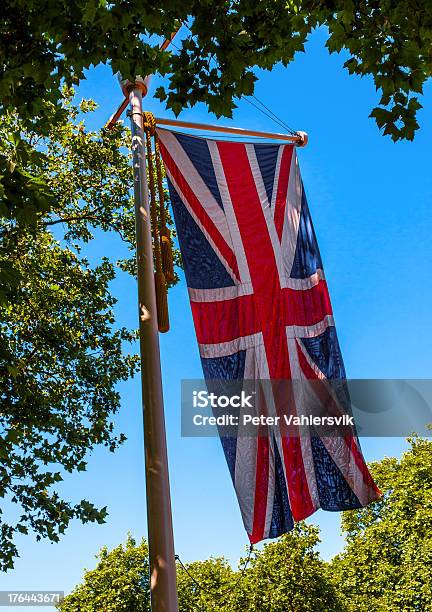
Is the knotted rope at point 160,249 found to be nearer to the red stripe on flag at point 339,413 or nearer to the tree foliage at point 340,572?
the red stripe on flag at point 339,413

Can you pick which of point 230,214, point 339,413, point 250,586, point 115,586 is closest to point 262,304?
point 230,214

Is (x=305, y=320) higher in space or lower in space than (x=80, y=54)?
lower

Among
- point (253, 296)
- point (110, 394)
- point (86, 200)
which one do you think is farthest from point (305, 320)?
point (86, 200)

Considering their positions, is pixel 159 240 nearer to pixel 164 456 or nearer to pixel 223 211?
pixel 223 211

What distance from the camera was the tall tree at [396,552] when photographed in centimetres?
2752

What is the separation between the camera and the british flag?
6.27 metres

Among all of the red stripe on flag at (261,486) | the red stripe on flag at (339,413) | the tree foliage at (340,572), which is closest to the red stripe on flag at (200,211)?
the red stripe on flag at (339,413)

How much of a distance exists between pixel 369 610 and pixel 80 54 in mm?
28756

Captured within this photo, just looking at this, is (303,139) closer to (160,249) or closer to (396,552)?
(160,249)

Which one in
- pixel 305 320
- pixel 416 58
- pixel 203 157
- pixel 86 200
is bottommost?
pixel 305 320

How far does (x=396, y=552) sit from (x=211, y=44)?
2926cm

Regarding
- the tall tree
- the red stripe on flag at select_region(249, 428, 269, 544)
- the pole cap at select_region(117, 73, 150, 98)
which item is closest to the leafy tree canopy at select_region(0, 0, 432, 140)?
the pole cap at select_region(117, 73, 150, 98)

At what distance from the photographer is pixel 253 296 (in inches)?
280

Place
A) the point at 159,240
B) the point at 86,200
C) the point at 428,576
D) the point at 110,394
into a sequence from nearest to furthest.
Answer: the point at 159,240 < the point at 110,394 < the point at 86,200 < the point at 428,576
